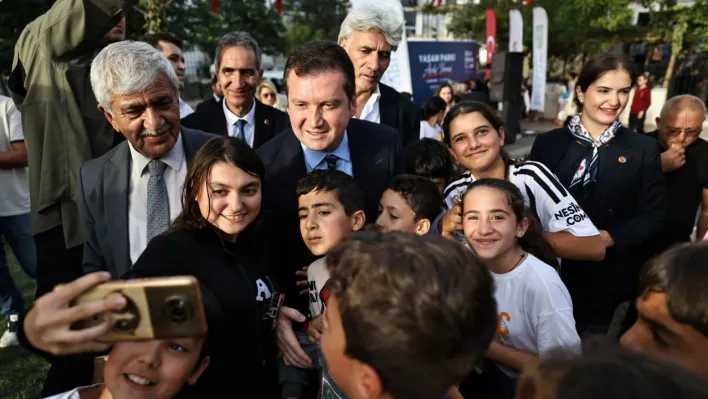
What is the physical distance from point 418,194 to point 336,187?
471 millimetres

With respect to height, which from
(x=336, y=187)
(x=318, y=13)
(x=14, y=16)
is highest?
(x=318, y=13)

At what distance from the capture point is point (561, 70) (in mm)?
29891

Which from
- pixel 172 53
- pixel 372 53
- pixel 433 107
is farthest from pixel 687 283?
pixel 433 107

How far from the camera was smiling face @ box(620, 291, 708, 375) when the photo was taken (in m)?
1.21

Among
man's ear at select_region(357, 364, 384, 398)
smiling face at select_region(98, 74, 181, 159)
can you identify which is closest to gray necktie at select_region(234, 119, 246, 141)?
smiling face at select_region(98, 74, 181, 159)

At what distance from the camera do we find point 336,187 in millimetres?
2078

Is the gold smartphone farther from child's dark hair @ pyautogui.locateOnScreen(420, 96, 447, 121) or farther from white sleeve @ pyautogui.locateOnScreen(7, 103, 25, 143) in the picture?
child's dark hair @ pyautogui.locateOnScreen(420, 96, 447, 121)

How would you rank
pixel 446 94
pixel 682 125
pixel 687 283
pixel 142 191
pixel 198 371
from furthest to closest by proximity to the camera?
pixel 446 94 → pixel 682 125 → pixel 142 191 → pixel 198 371 → pixel 687 283

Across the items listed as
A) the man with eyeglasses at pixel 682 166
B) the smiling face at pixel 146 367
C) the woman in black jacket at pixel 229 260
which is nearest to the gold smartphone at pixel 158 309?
the smiling face at pixel 146 367

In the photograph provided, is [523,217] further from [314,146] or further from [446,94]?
[446,94]

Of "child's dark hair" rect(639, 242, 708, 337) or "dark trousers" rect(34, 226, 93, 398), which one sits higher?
"child's dark hair" rect(639, 242, 708, 337)

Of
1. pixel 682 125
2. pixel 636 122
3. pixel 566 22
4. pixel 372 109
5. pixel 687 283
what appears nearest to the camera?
pixel 687 283

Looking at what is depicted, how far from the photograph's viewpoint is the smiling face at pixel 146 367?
1.35m

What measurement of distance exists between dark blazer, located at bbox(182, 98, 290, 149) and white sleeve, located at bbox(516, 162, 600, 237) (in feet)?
6.06
